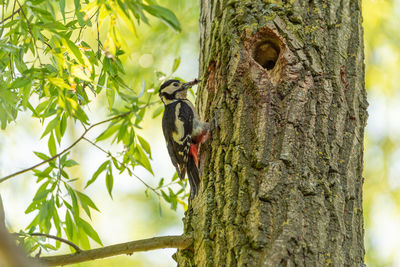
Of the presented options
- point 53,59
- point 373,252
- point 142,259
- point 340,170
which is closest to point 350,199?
point 340,170

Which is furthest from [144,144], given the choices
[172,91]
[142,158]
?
[172,91]

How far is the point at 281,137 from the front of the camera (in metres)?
2.29

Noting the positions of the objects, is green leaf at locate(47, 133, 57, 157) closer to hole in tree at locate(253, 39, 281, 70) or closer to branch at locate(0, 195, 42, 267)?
hole in tree at locate(253, 39, 281, 70)

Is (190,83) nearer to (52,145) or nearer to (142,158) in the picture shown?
(142,158)

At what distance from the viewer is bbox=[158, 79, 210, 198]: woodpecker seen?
3.04 m

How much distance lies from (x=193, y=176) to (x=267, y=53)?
0.92 m

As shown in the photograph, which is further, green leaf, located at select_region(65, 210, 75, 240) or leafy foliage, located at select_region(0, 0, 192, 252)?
green leaf, located at select_region(65, 210, 75, 240)

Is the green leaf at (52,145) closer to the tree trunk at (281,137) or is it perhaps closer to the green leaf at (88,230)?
the green leaf at (88,230)

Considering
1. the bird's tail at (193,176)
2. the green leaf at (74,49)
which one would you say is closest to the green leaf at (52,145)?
the green leaf at (74,49)

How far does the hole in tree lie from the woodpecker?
1.45 feet

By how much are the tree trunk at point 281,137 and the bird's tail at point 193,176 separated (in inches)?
10.4

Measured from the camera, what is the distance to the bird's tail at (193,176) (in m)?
2.77

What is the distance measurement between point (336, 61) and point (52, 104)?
1.45m

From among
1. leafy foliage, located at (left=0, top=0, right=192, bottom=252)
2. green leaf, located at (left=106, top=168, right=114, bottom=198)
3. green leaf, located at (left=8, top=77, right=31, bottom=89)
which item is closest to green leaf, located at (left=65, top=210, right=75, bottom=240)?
leafy foliage, located at (left=0, top=0, right=192, bottom=252)
